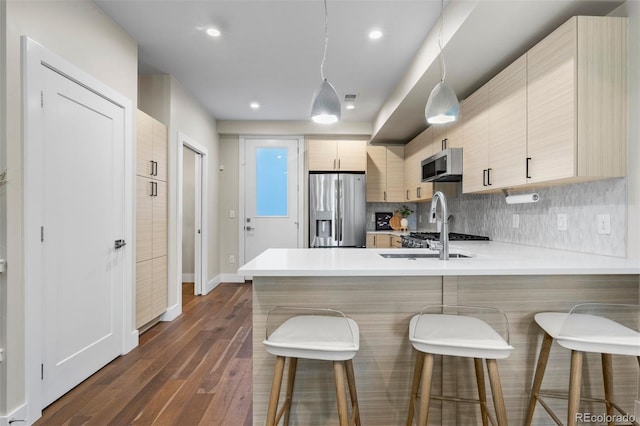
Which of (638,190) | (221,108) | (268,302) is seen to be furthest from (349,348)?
(221,108)

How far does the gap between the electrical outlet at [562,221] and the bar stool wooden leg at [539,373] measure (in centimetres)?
102

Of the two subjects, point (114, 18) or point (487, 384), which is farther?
point (114, 18)

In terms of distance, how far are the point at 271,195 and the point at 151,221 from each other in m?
2.57

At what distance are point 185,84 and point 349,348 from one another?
144 inches

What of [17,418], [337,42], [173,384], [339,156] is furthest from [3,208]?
[339,156]

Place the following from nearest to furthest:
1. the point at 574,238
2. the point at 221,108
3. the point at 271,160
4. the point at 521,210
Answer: the point at 574,238, the point at 521,210, the point at 221,108, the point at 271,160

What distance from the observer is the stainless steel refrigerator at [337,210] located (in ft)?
16.0

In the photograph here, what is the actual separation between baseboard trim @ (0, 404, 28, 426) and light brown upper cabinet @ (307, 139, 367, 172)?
3.94m

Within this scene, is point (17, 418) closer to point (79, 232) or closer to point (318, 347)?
point (79, 232)

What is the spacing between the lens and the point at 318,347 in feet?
4.25

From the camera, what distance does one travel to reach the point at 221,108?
15.6 feet

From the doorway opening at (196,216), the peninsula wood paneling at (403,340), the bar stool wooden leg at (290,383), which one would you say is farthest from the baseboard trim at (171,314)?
the bar stool wooden leg at (290,383)

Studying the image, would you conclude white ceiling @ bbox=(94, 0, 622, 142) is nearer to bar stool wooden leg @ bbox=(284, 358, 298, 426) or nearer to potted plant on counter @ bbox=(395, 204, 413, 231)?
potted plant on counter @ bbox=(395, 204, 413, 231)

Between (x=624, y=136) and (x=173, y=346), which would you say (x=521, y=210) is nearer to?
(x=624, y=136)
